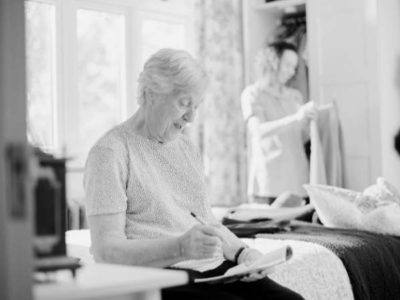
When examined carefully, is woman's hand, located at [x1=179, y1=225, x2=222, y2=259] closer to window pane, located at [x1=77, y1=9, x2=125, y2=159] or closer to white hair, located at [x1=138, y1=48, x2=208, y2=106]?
white hair, located at [x1=138, y1=48, x2=208, y2=106]

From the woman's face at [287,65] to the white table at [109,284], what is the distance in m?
2.97

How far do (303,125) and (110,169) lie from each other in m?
2.40

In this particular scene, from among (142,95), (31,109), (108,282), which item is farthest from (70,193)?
(108,282)

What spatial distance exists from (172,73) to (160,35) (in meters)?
2.56

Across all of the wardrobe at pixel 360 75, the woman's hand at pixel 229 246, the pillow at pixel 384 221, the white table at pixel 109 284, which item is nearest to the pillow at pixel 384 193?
the pillow at pixel 384 221

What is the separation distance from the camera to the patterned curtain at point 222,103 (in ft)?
14.0

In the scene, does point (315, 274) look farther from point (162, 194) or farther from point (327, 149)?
point (327, 149)

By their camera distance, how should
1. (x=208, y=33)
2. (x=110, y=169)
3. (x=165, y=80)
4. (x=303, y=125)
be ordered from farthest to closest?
1. (x=208, y=33)
2. (x=303, y=125)
3. (x=165, y=80)
4. (x=110, y=169)

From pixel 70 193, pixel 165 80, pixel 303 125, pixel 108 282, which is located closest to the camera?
pixel 108 282

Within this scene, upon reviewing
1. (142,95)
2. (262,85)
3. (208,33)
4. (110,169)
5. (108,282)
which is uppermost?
(208,33)

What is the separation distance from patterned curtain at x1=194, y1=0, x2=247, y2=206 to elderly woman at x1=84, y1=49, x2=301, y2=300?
2286 mm

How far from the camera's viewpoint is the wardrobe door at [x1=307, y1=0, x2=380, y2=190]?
12.4 ft

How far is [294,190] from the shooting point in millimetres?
3965

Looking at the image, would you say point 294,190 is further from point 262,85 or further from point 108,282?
point 108,282
